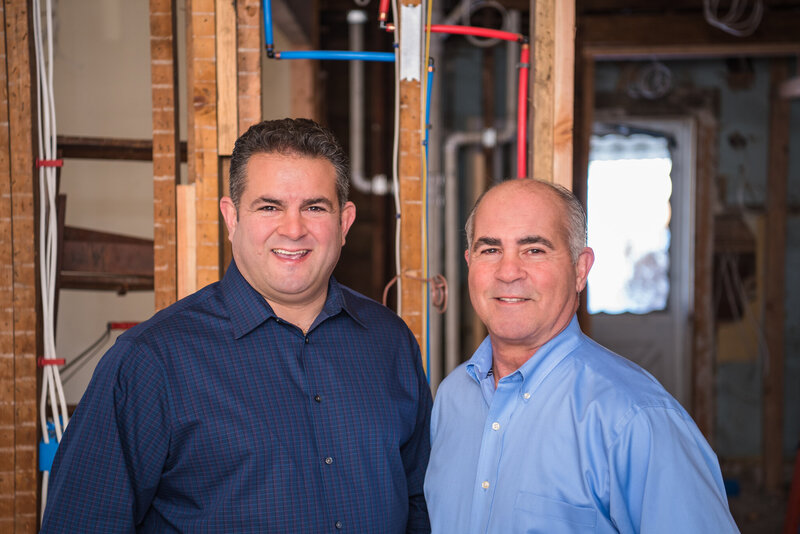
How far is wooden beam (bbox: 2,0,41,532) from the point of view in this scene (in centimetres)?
186

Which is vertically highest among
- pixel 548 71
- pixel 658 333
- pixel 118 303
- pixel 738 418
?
pixel 548 71

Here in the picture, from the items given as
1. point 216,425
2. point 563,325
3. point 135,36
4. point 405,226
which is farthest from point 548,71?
point 135,36

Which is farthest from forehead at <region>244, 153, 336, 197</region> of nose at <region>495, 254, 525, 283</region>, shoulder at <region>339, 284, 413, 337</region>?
nose at <region>495, 254, 525, 283</region>

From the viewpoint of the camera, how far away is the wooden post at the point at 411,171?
6.03 ft

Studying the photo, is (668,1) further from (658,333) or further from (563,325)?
(563,325)

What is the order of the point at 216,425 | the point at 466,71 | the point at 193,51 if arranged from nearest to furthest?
1. the point at 216,425
2. the point at 193,51
3. the point at 466,71

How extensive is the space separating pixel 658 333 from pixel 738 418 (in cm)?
78

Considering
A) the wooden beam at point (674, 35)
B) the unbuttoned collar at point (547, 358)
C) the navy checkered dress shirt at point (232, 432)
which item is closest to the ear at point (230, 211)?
the navy checkered dress shirt at point (232, 432)

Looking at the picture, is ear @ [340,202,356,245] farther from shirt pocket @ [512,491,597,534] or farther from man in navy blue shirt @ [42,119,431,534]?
shirt pocket @ [512,491,597,534]

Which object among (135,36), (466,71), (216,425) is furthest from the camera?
(466,71)

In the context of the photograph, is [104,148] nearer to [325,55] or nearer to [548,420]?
[325,55]

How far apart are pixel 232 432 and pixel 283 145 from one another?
1.90 ft

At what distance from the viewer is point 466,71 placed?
472 cm

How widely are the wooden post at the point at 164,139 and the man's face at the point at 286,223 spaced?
578 millimetres
